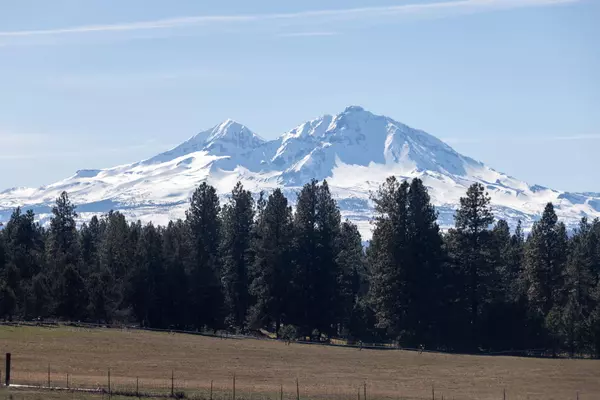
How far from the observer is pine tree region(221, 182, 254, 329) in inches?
4564

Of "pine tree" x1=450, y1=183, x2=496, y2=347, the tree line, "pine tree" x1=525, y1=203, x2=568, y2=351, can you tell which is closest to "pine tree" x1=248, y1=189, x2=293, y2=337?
the tree line

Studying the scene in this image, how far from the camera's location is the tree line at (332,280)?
101938 millimetres

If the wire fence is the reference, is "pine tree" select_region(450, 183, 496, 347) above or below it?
above

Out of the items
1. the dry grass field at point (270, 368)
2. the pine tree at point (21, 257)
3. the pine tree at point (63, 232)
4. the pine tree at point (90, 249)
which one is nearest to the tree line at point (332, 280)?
the pine tree at point (21, 257)

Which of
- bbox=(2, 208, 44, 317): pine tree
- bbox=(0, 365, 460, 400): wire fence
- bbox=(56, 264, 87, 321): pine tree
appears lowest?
bbox=(0, 365, 460, 400): wire fence

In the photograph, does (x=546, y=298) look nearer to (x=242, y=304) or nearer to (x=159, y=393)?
(x=242, y=304)

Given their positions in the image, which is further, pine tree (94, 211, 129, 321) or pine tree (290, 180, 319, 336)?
pine tree (290, 180, 319, 336)

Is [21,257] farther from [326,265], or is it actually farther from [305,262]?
[326,265]

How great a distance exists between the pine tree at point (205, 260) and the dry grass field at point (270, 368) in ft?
56.3

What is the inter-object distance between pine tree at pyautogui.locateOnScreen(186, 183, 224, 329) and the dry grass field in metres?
17.2

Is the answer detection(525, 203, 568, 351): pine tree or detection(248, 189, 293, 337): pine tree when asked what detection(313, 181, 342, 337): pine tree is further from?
detection(525, 203, 568, 351): pine tree

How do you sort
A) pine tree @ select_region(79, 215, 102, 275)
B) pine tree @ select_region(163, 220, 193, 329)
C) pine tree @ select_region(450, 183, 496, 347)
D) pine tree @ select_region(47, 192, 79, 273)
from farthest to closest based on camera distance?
pine tree @ select_region(47, 192, 79, 273)
pine tree @ select_region(79, 215, 102, 275)
pine tree @ select_region(163, 220, 193, 329)
pine tree @ select_region(450, 183, 496, 347)

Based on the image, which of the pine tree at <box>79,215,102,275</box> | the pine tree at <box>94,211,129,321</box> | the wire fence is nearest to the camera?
the wire fence

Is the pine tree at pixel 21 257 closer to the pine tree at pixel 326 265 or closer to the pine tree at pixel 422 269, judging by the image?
the pine tree at pixel 326 265
